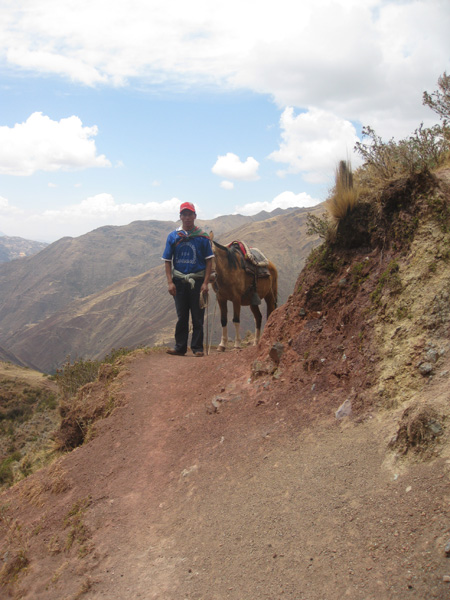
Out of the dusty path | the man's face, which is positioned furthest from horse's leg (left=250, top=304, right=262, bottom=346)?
the dusty path

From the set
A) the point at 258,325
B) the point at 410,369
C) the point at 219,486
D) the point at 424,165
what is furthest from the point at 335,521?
the point at 258,325

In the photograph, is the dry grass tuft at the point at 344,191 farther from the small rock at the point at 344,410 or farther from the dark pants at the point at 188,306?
the dark pants at the point at 188,306

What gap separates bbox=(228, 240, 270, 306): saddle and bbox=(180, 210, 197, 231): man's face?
1664 mm

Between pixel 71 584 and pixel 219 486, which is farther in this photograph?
pixel 219 486

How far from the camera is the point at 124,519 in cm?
402

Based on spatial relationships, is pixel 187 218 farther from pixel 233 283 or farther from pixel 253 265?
pixel 253 265

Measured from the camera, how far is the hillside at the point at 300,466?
283 centimetres

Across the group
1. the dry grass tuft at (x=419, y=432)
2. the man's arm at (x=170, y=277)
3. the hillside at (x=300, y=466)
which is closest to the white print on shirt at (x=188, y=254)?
the man's arm at (x=170, y=277)

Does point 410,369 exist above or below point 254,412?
above

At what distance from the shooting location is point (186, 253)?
27.5ft

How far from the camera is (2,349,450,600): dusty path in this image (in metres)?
2.66

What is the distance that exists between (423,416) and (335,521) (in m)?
1.04

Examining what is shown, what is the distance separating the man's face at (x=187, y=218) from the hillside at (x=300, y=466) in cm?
281

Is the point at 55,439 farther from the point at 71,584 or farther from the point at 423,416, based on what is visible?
the point at 423,416
